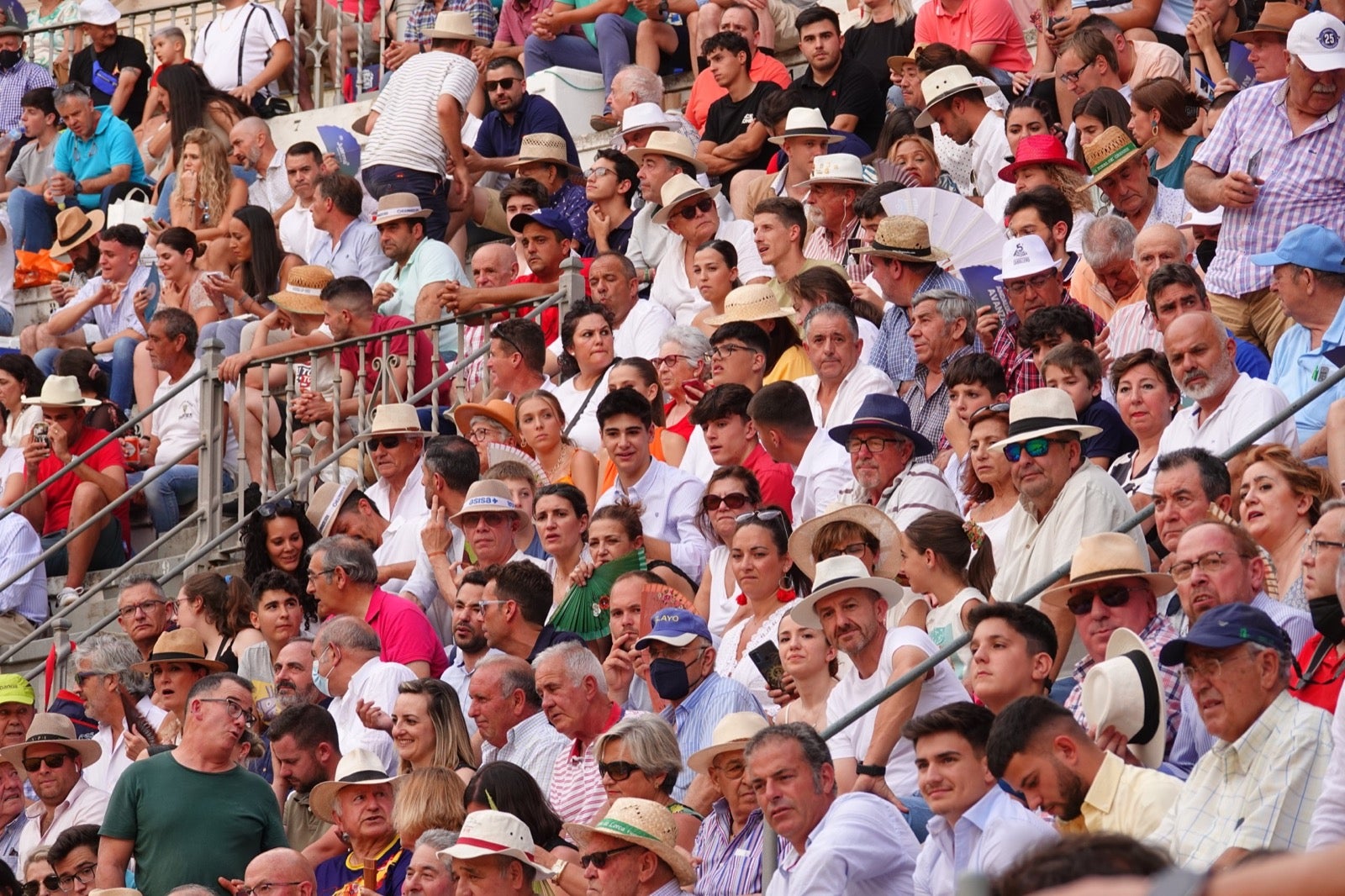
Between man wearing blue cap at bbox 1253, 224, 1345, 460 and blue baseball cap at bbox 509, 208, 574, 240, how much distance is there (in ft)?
16.5

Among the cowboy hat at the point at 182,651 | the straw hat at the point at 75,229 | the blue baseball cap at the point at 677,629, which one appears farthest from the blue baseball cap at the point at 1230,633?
the straw hat at the point at 75,229

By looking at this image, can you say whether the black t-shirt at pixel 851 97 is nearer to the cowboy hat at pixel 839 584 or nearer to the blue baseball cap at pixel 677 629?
the blue baseball cap at pixel 677 629

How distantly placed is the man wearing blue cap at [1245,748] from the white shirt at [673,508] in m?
4.16

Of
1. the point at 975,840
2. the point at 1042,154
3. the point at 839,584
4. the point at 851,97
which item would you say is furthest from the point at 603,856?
the point at 851,97

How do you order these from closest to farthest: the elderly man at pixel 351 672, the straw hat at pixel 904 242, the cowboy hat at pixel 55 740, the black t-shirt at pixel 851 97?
1. the elderly man at pixel 351 672
2. the cowboy hat at pixel 55 740
3. the straw hat at pixel 904 242
4. the black t-shirt at pixel 851 97

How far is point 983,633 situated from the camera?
709 centimetres

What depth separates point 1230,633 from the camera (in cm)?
605

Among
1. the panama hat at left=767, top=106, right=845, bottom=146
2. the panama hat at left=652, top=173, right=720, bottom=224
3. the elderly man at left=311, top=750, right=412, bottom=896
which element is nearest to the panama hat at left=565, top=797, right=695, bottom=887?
the elderly man at left=311, top=750, right=412, bottom=896

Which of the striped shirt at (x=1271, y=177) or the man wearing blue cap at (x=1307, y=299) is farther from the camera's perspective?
the striped shirt at (x=1271, y=177)

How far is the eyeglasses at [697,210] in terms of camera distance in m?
12.8

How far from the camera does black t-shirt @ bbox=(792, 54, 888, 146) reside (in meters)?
13.6

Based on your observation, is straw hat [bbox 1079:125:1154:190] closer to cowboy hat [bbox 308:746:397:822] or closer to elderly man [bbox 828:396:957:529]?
elderly man [bbox 828:396:957:529]

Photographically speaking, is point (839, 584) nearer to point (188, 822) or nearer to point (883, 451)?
point (883, 451)

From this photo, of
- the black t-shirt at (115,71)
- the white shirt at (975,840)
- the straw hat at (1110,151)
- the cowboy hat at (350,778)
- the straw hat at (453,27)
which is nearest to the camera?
the white shirt at (975,840)
